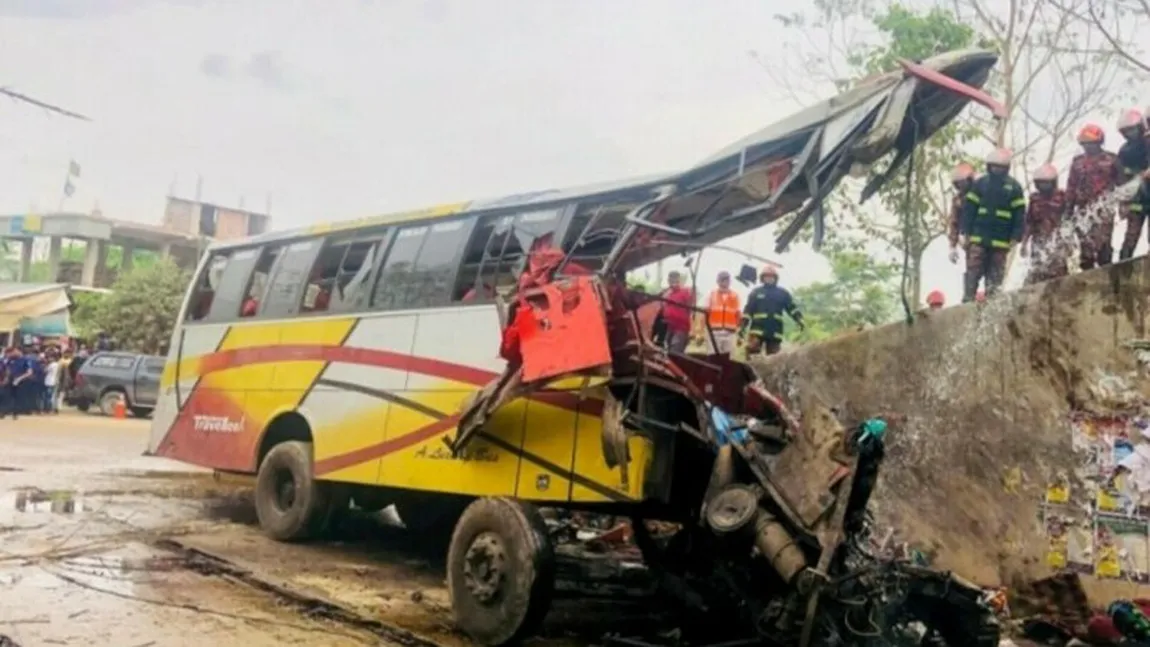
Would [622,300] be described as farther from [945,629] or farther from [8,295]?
[8,295]

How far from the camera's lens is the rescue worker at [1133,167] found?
24.6 ft

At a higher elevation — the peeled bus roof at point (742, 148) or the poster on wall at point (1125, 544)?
the peeled bus roof at point (742, 148)

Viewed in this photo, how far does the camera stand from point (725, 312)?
1098 cm

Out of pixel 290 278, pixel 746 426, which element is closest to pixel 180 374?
pixel 290 278

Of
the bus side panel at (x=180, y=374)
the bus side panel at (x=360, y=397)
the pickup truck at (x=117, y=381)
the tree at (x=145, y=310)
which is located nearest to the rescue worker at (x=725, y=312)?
the bus side panel at (x=360, y=397)

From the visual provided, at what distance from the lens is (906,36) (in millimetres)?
14633

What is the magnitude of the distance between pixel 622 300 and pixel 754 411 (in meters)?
1.27

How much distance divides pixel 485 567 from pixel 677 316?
230cm

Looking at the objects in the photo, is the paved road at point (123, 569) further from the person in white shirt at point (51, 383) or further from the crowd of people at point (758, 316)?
the person in white shirt at point (51, 383)

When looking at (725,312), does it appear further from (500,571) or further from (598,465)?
(500,571)

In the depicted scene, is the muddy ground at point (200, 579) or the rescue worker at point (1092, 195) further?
the rescue worker at point (1092, 195)

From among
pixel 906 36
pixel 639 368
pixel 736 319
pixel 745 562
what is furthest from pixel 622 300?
pixel 906 36

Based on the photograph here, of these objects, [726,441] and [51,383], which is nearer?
[726,441]

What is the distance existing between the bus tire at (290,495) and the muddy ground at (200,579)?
18 cm
